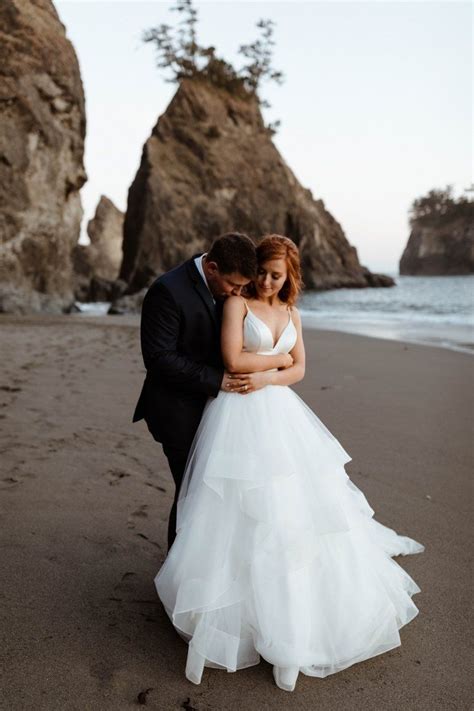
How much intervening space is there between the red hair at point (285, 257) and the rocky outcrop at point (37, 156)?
1846 cm

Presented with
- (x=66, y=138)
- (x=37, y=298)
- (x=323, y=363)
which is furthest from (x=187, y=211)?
(x=323, y=363)

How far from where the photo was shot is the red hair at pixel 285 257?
269 centimetres

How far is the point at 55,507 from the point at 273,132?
→ 46.9 meters

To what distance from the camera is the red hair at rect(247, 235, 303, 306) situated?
2.69 meters

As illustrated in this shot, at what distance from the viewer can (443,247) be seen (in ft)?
310

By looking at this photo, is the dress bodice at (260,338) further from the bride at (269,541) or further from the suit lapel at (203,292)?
the suit lapel at (203,292)

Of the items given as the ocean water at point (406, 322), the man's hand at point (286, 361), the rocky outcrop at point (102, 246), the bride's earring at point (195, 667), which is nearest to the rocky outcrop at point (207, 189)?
the ocean water at point (406, 322)

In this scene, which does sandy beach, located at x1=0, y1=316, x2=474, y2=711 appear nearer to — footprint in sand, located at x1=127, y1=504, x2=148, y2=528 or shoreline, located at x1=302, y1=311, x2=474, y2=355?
footprint in sand, located at x1=127, y1=504, x2=148, y2=528

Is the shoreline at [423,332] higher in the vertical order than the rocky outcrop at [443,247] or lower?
lower

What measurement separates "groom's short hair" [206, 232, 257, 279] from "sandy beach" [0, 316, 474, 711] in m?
1.60

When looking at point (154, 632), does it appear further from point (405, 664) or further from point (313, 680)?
point (405, 664)

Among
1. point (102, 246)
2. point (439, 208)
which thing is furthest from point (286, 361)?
point (439, 208)

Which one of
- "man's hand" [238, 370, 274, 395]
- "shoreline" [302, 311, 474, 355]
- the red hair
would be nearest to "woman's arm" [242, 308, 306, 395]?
"man's hand" [238, 370, 274, 395]

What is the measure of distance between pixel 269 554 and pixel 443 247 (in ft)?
325
